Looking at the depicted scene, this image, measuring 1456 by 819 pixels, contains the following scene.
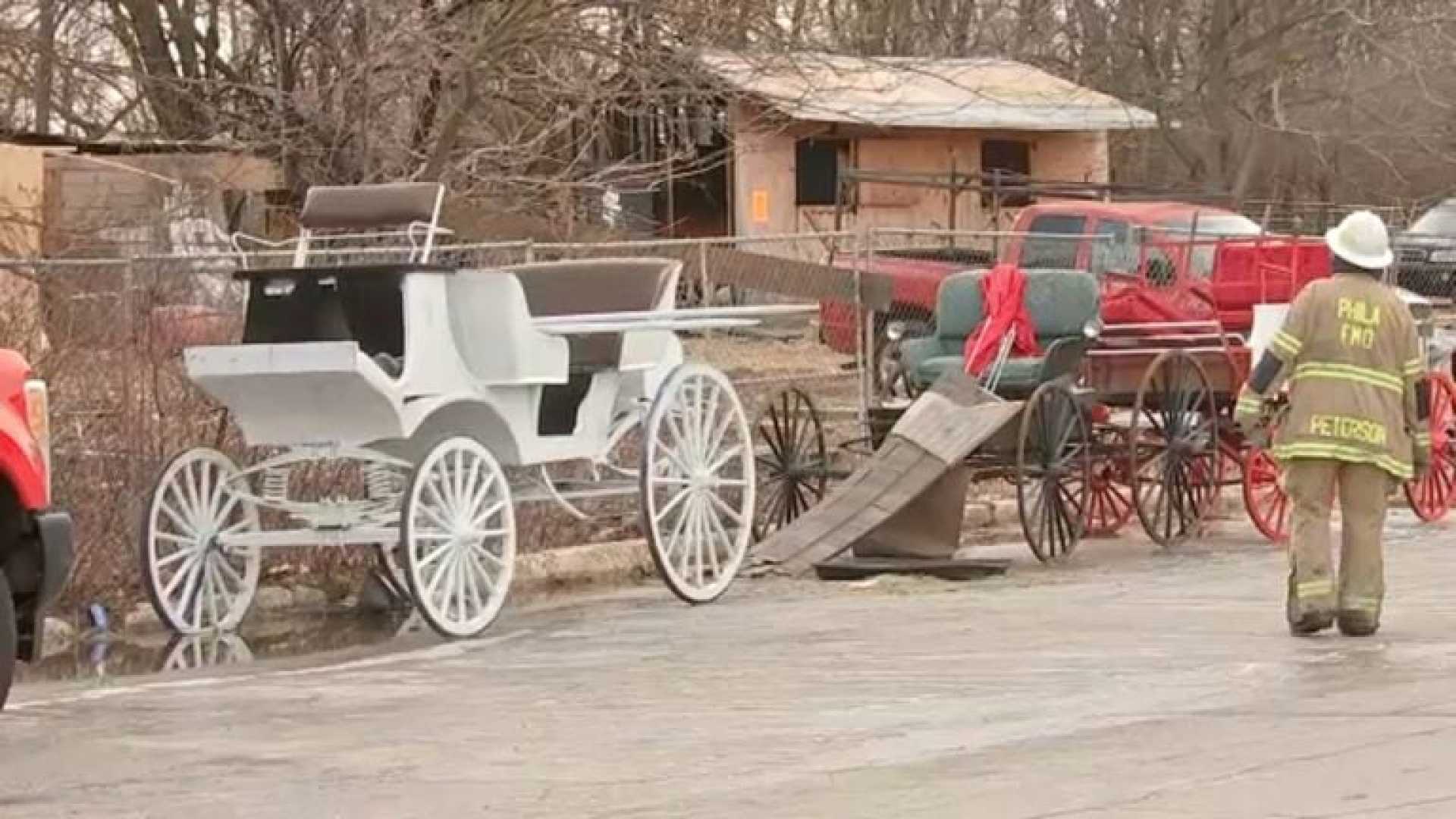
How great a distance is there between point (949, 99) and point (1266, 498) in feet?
77.4

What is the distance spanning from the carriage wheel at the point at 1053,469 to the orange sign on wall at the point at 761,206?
23721 millimetres

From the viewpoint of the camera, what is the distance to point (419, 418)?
1225 centimetres

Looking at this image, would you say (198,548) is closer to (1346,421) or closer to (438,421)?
(438,421)

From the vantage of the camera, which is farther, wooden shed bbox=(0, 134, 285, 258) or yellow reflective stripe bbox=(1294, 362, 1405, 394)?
wooden shed bbox=(0, 134, 285, 258)

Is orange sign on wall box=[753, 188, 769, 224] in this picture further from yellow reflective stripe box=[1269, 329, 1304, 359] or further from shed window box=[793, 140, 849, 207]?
yellow reflective stripe box=[1269, 329, 1304, 359]

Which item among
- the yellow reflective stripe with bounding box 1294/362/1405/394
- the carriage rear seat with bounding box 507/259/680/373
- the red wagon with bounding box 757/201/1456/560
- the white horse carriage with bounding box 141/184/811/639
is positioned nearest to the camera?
the yellow reflective stripe with bounding box 1294/362/1405/394

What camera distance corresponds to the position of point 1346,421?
11.4 metres

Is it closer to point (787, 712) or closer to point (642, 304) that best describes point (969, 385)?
point (642, 304)

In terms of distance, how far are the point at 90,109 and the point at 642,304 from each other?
1510 cm

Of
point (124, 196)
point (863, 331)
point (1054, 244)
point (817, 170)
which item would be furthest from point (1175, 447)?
point (817, 170)

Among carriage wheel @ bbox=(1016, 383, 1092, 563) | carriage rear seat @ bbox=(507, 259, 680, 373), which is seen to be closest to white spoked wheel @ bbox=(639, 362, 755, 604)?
carriage rear seat @ bbox=(507, 259, 680, 373)

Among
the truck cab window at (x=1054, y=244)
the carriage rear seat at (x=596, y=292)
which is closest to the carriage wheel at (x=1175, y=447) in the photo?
the carriage rear seat at (x=596, y=292)

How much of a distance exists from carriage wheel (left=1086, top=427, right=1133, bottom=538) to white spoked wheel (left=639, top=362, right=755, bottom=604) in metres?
3.14

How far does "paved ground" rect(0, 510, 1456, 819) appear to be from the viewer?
7.88 m
